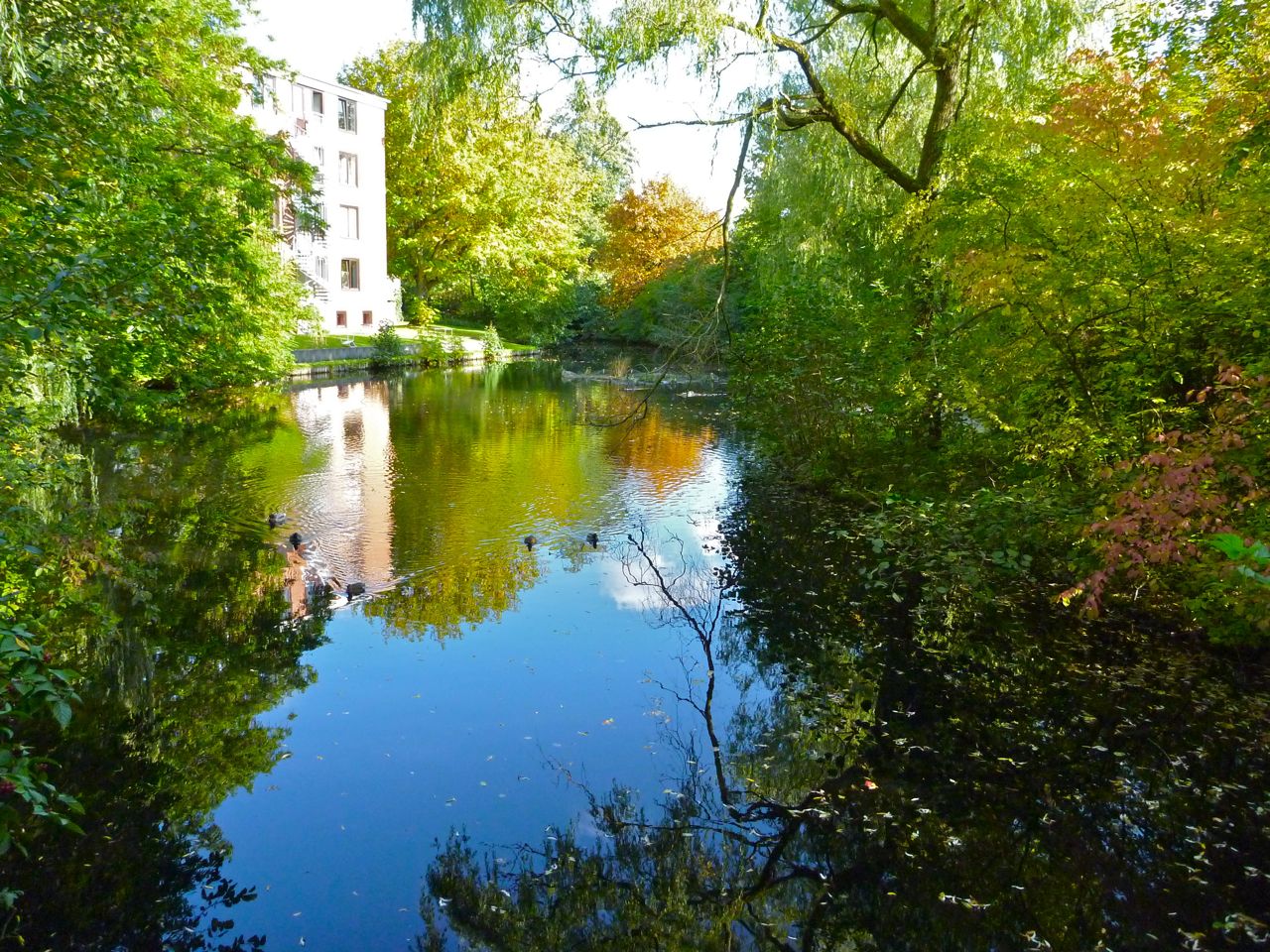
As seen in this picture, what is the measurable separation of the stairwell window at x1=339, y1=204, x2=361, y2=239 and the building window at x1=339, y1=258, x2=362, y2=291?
117 centimetres

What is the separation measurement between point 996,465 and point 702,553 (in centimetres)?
361

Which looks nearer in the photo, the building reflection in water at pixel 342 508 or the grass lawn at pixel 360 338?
the building reflection in water at pixel 342 508

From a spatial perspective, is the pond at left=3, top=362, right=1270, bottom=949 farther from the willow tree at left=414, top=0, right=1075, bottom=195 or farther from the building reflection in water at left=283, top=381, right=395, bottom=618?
the willow tree at left=414, top=0, right=1075, bottom=195

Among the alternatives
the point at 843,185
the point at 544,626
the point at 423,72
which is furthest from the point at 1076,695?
the point at 843,185

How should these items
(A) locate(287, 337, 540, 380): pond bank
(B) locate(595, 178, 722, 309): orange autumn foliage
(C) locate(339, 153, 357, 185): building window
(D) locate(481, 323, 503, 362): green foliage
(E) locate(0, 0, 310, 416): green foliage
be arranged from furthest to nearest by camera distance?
(B) locate(595, 178, 722, 309): orange autumn foliage → (D) locate(481, 323, 503, 362): green foliage → (C) locate(339, 153, 357, 185): building window → (A) locate(287, 337, 540, 380): pond bank → (E) locate(0, 0, 310, 416): green foliage

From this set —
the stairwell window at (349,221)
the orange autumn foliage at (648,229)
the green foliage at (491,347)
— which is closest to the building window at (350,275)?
the stairwell window at (349,221)

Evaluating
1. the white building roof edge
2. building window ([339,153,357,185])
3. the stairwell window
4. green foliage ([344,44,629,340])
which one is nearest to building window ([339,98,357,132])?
the white building roof edge

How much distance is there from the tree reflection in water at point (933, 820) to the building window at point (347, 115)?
37.0 m

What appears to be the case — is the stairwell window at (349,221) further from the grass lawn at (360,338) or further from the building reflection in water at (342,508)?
the building reflection in water at (342,508)

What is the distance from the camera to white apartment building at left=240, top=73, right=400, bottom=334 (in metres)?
36.2

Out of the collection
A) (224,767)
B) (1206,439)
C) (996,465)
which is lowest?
(224,767)

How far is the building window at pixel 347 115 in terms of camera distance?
3806 cm

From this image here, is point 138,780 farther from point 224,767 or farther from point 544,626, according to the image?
point 544,626

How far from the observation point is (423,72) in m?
9.43
